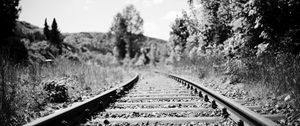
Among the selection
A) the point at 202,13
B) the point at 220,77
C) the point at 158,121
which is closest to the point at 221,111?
the point at 158,121

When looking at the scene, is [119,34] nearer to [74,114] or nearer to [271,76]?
[271,76]

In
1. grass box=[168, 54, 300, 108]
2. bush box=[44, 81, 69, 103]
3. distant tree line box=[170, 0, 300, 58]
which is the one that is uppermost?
distant tree line box=[170, 0, 300, 58]

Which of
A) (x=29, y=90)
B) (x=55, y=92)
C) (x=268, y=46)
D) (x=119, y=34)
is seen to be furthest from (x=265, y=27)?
(x=119, y=34)

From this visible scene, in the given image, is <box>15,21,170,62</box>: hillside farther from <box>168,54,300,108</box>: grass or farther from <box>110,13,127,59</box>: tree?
<box>168,54,300,108</box>: grass

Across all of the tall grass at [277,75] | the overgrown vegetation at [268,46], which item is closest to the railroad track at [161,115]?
the tall grass at [277,75]

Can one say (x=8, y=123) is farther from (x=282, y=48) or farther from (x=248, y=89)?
(x=282, y=48)

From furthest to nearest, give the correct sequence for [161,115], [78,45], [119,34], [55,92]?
[78,45], [119,34], [55,92], [161,115]

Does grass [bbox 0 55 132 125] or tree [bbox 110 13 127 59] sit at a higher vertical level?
tree [bbox 110 13 127 59]

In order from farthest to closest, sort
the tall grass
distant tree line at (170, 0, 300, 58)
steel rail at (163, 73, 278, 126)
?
1. distant tree line at (170, 0, 300, 58)
2. the tall grass
3. steel rail at (163, 73, 278, 126)

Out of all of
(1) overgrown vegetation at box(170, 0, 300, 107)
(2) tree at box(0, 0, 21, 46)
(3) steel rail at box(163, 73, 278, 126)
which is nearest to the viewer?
(3) steel rail at box(163, 73, 278, 126)

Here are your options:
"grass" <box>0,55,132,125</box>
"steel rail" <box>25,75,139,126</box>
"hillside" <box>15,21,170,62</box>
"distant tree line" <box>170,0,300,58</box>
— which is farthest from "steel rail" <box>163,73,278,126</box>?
"hillside" <box>15,21,170,62</box>

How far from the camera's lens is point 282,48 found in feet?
17.9

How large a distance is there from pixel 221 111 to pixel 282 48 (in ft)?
8.93

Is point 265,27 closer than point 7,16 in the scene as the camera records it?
Yes
